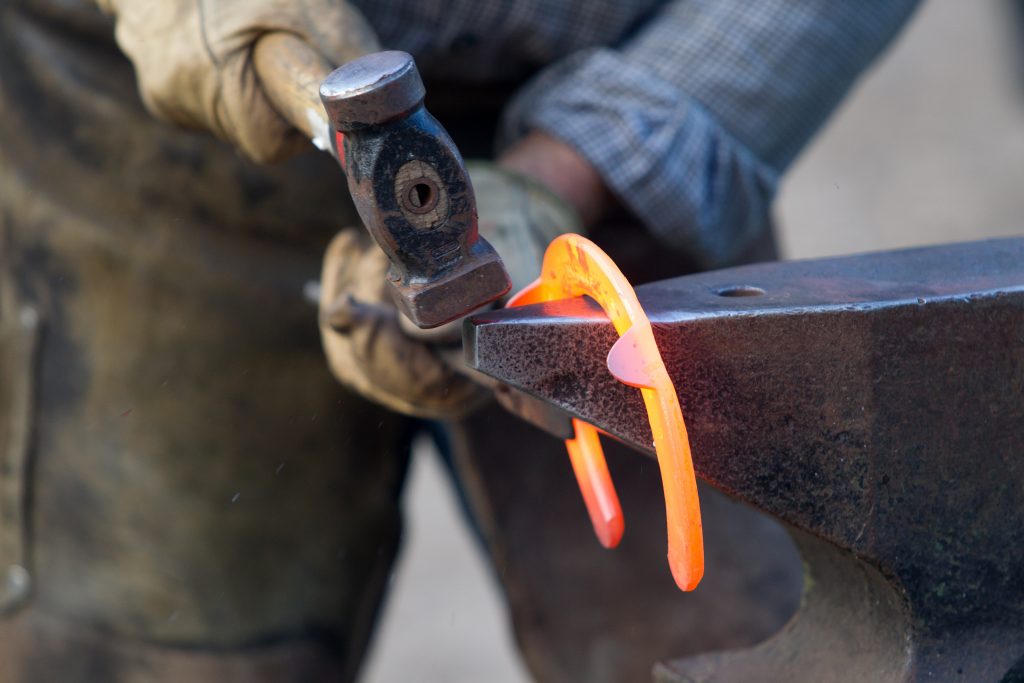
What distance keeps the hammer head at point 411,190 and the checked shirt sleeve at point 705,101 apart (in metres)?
0.48

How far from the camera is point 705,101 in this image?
1.21m

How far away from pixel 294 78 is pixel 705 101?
489 millimetres

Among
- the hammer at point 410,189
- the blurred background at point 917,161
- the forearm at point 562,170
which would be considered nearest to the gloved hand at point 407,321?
the forearm at point 562,170

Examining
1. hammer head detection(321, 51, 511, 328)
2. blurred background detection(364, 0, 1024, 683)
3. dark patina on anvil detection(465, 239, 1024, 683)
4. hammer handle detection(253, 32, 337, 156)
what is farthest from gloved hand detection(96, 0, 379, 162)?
blurred background detection(364, 0, 1024, 683)

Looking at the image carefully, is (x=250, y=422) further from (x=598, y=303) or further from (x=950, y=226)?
(x=950, y=226)

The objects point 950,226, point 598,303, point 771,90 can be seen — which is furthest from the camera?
point 950,226

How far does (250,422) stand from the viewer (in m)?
1.34

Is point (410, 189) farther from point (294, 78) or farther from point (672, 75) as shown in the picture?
point (672, 75)

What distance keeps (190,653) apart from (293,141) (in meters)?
0.65

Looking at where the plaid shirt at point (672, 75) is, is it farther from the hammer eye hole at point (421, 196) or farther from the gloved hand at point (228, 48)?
the hammer eye hole at point (421, 196)

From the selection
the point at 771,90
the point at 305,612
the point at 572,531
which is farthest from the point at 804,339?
the point at 305,612

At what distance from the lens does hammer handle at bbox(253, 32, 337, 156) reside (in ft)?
2.78

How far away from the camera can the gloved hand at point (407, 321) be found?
38.9 inches

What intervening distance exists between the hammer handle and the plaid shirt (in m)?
0.26
